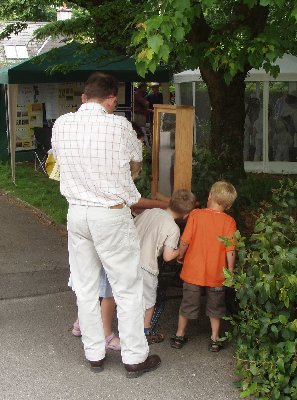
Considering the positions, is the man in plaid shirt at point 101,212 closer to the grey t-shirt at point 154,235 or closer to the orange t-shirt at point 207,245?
the grey t-shirt at point 154,235

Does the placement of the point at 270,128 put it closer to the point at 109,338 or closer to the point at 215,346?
the point at 215,346

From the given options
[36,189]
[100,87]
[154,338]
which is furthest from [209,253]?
[36,189]

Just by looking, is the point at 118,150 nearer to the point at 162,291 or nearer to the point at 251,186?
the point at 162,291

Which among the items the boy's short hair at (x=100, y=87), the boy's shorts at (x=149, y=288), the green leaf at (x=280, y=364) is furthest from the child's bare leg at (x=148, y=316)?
the boy's short hair at (x=100, y=87)

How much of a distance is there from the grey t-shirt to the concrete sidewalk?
66 centimetres

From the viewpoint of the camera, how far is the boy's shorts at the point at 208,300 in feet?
14.0

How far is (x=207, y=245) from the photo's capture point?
13.8ft

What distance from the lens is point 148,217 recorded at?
431cm

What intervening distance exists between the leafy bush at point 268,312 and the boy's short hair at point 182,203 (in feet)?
1.99

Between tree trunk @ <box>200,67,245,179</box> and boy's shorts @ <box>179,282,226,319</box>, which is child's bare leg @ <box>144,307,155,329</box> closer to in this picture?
boy's shorts @ <box>179,282,226,319</box>

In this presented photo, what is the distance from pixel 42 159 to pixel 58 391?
10313 millimetres

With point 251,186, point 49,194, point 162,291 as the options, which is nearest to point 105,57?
point 49,194

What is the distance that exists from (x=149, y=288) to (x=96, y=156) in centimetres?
109

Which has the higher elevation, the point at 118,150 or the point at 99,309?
the point at 118,150
